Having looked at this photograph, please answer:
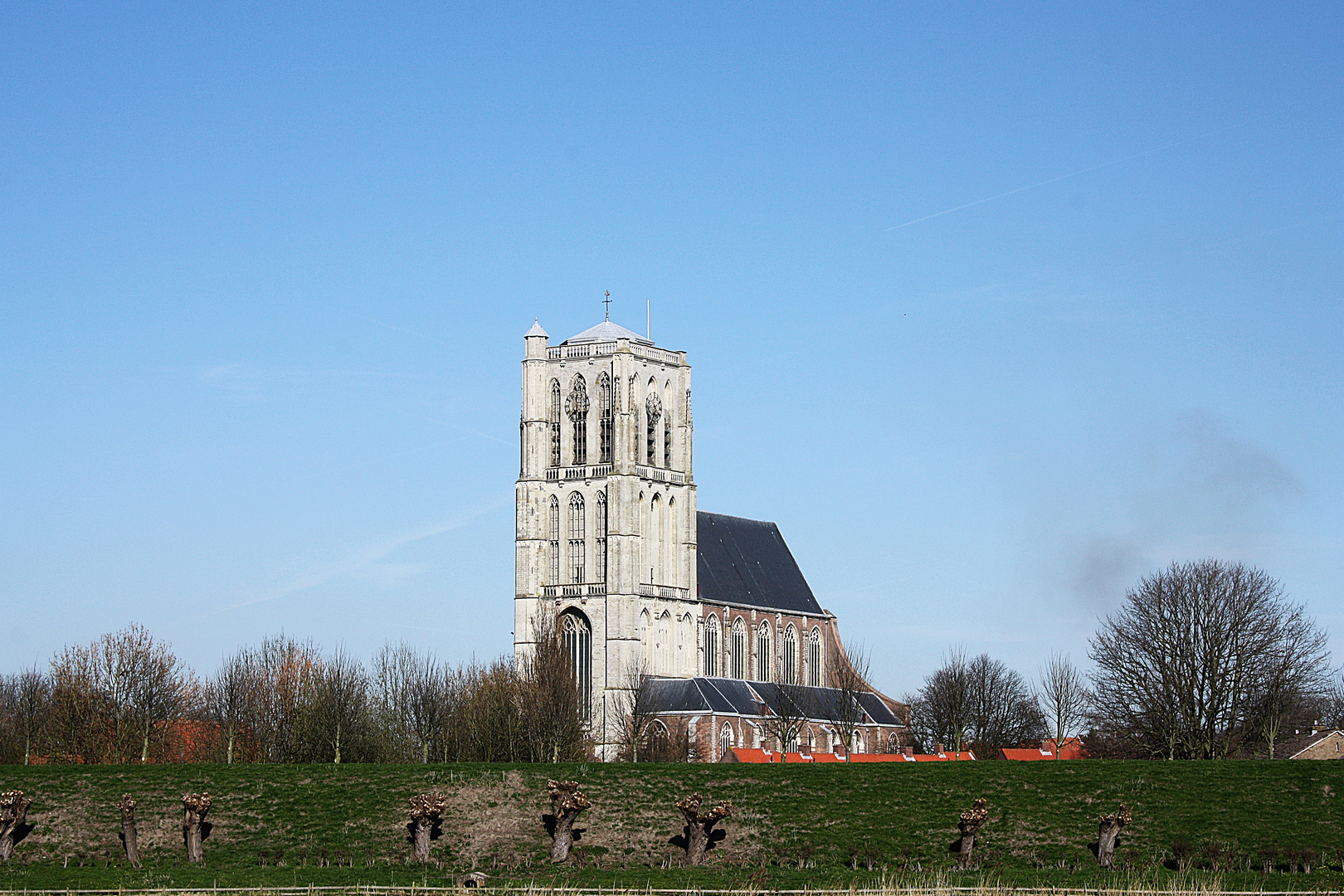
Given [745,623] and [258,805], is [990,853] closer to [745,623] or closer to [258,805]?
[258,805]

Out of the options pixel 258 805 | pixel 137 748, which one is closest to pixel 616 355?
pixel 137 748

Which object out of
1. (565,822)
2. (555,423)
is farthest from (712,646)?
(565,822)

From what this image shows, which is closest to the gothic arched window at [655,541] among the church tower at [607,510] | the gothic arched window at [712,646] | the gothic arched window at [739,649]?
the church tower at [607,510]

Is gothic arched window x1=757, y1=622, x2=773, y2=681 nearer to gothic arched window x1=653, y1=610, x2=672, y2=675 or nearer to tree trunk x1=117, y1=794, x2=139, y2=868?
gothic arched window x1=653, y1=610, x2=672, y2=675

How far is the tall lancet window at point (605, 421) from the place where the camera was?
10181cm

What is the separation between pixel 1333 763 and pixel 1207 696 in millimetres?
22581

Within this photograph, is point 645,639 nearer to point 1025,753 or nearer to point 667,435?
point 667,435

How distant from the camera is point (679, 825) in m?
44.3

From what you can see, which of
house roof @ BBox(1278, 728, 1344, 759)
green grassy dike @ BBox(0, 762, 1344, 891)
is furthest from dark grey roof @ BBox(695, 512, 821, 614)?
green grassy dike @ BBox(0, 762, 1344, 891)

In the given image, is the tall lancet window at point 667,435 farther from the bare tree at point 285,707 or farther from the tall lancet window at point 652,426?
the bare tree at point 285,707

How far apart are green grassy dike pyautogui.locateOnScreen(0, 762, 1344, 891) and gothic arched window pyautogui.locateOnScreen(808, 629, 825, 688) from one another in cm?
6352

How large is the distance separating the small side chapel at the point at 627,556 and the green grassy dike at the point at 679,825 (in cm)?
4667

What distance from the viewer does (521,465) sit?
102 m

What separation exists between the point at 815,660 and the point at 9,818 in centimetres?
7828
